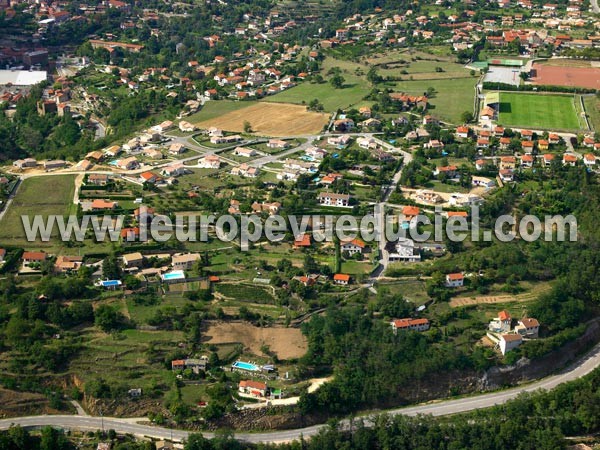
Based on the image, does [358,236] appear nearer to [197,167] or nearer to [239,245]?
[239,245]

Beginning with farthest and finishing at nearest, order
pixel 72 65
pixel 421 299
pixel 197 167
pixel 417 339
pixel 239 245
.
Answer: pixel 72 65
pixel 197 167
pixel 239 245
pixel 421 299
pixel 417 339

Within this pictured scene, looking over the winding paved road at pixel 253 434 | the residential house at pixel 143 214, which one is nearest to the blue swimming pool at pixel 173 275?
the residential house at pixel 143 214

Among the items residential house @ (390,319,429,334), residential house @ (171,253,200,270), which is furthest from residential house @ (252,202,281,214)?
residential house @ (390,319,429,334)

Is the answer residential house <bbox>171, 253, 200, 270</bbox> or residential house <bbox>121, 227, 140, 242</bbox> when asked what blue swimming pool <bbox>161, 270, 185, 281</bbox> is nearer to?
residential house <bbox>171, 253, 200, 270</bbox>

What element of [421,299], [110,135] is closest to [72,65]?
[110,135]

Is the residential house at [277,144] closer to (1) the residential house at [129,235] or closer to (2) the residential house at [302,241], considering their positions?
(2) the residential house at [302,241]

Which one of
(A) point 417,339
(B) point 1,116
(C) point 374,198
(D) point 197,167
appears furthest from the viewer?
(B) point 1,116
